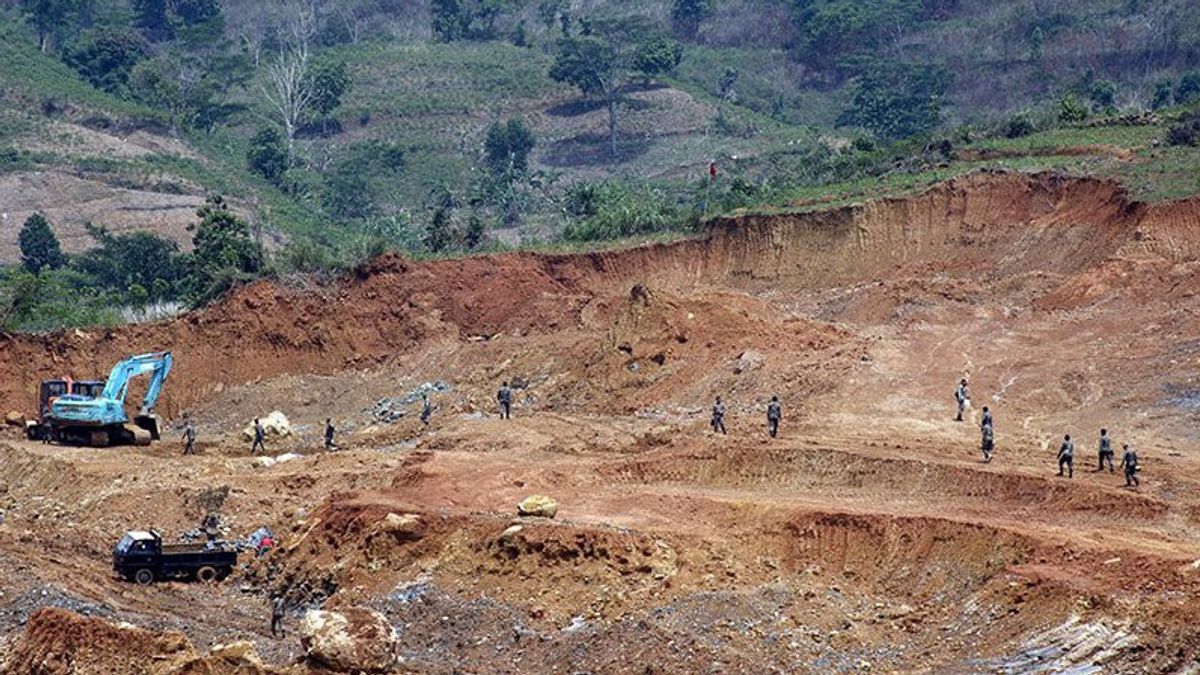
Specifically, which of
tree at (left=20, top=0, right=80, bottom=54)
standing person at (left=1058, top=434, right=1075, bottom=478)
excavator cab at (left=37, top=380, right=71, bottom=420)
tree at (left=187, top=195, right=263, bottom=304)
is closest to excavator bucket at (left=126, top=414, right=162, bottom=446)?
excavator cab at (left=37, top=380, right=71, bottom=420)

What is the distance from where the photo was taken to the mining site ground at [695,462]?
34594mm

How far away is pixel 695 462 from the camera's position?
44.5 meters

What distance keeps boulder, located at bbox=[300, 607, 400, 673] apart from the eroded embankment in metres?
27.6

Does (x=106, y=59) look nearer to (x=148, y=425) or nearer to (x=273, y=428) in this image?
(x=148, y=425)

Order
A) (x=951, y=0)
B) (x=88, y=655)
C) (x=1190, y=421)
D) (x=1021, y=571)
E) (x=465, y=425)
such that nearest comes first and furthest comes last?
(x=88, y=655) → (x=1021, y=571) → (x=1190, y=421) → (x=465, y=425) → (x=951, y=0)

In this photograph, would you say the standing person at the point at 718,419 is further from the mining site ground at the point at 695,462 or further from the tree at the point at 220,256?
the tree at the point at 220,256

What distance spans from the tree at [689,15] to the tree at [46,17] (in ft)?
124

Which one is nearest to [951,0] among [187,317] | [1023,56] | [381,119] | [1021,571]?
[1023,56]

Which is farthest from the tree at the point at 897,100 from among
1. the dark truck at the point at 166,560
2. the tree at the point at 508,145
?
the dark truck at the point at 166,560

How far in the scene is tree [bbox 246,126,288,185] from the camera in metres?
108

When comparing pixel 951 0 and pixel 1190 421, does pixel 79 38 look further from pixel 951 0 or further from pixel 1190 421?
pixel 1190 421

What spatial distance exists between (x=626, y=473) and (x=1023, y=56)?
261ft

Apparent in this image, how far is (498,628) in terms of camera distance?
36688 mm

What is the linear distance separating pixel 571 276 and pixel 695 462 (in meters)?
21.3
